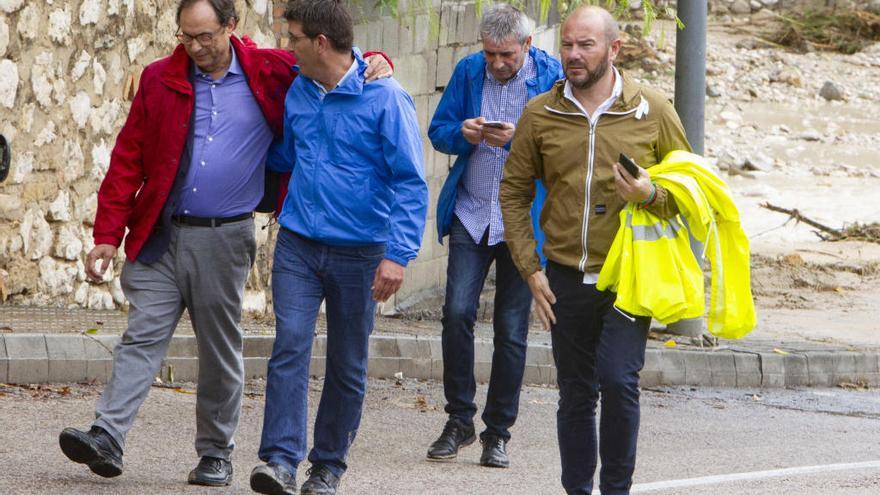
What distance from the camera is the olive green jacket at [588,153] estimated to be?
515 centimetres

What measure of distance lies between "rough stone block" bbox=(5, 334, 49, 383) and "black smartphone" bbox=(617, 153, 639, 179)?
3.72 meters

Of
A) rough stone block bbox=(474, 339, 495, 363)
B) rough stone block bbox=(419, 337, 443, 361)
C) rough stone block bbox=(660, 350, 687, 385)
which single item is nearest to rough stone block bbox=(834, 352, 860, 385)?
rough stone block bbox=(660, 350, 687, 385)

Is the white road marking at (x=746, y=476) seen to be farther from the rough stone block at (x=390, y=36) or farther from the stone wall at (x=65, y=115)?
the rough stone block at (x=390, y=36)

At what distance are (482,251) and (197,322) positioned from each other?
1443 mm

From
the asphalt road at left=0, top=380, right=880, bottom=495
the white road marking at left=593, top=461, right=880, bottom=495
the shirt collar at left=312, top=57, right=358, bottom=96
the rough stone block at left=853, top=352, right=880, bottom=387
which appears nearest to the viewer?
the shirt collar at left=312, top=57, right=358, bottom=96

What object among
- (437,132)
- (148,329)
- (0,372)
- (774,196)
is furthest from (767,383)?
(774,196)

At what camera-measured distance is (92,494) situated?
533 centimetres

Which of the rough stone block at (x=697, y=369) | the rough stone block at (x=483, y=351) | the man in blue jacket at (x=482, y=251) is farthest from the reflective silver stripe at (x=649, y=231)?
the rough stone block at (x=697, y=369)

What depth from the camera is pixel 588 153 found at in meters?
5.16

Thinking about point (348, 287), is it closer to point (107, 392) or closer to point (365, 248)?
point (365, 248)

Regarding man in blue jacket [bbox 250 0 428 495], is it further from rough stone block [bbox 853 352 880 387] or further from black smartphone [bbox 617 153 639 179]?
rough stone block [bbox 853 352 880 387]

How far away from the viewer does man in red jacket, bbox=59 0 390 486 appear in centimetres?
541

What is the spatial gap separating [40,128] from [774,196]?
43.0ft

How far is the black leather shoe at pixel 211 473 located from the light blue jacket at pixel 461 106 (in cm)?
146
